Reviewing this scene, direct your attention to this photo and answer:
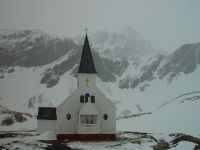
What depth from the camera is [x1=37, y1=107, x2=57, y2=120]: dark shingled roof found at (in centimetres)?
1730

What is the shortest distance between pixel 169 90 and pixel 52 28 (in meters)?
6.26

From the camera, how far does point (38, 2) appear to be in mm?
17828

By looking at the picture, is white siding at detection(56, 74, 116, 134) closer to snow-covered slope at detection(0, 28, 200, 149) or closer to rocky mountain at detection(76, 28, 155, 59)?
snow-covered slope at detection(0, 28, 200, 149)

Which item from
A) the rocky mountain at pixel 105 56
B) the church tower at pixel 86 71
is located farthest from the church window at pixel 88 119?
the rocky mountain at pixel 105 56

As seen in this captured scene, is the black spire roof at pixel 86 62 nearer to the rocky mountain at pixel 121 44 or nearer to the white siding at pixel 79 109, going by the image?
the white siding at pixel 79 109

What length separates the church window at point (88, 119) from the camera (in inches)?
665

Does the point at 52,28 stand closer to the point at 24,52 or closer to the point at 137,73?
the point at 24,52

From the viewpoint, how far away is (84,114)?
1678cm

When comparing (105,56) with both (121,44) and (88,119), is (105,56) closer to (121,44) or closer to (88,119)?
(121,44)

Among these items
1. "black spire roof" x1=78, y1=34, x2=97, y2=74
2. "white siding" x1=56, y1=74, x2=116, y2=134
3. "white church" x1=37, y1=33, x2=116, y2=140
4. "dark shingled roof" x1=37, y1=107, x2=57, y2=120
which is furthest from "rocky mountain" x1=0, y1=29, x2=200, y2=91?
"white siding" x1=56, y1=74, x2=116, y2=134

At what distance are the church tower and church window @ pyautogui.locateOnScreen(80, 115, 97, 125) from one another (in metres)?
1.33

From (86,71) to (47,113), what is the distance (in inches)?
98.6

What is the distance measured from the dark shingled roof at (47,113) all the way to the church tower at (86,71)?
172 centimetres

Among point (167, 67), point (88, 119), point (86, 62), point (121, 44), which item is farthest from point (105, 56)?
point (88, 119)
